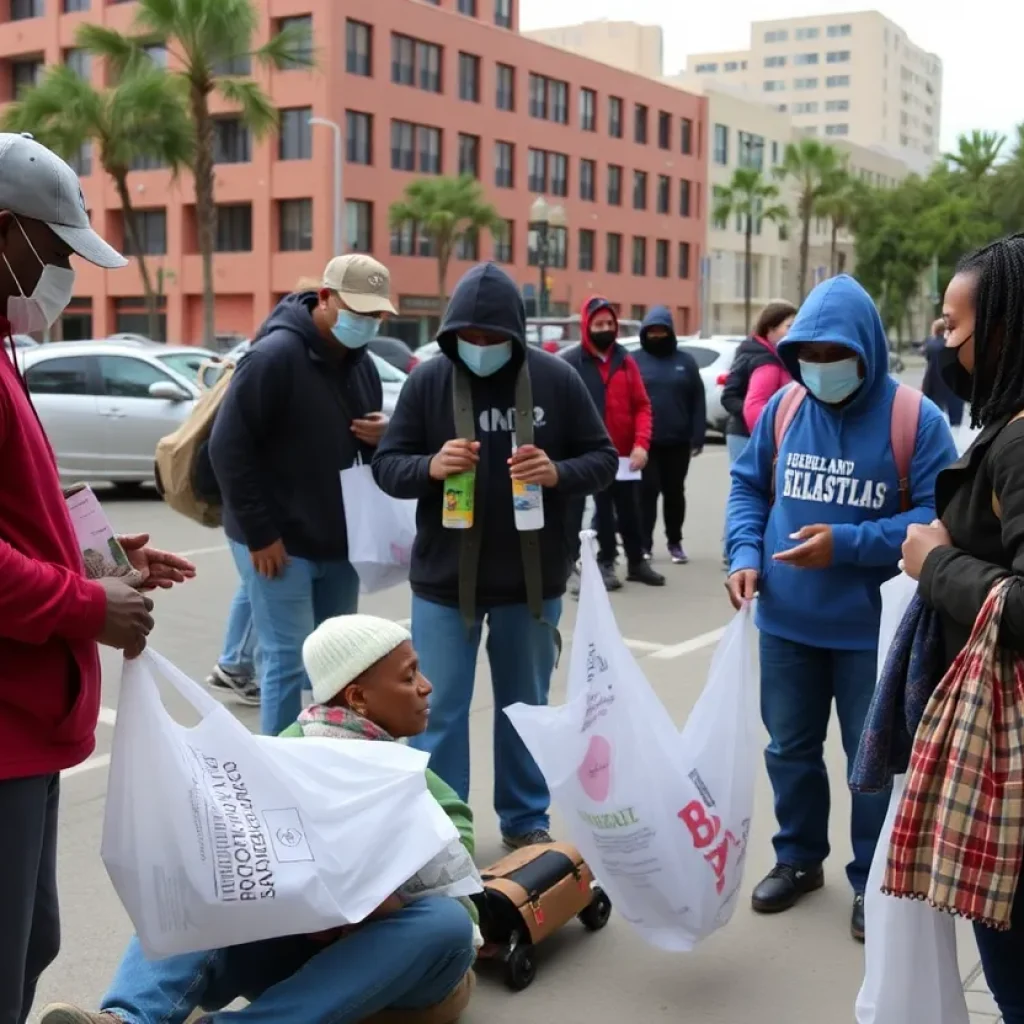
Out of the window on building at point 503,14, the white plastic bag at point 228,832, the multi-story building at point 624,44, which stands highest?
the multi-story building at point 624,44

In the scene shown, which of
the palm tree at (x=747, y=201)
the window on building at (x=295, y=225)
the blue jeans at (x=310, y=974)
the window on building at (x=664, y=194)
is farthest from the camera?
the palm tree at (x=747, y=201)

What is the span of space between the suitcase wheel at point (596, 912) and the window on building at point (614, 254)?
57894 mm

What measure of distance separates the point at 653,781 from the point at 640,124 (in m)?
62.4

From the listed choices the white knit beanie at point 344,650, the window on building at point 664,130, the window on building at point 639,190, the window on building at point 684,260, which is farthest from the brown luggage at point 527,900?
the window on building at point 684,260

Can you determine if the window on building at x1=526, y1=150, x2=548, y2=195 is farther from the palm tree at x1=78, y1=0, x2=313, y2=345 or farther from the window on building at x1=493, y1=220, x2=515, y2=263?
the palm tree at x1=78, y1=0, x2=313, y2=345

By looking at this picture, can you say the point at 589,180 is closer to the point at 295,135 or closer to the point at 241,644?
the point at 295,135

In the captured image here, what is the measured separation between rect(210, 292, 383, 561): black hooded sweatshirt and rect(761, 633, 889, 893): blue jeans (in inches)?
66.1

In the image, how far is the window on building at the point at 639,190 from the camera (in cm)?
6266

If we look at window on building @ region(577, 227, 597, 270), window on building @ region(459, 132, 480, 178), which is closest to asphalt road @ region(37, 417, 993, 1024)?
window on building @ region(459, 132, 480, 178)

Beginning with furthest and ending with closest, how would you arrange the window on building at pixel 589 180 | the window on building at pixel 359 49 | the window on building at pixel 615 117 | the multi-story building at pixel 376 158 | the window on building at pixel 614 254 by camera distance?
1. the window on building at pixel 614 254
2. the window on building at pixel 615 117
3. the window on building at pixel 589 180
4. the multi-story building at pixel 376 158
5. the window on building at pixel 359 49

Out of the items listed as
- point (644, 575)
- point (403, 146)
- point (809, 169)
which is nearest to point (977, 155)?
point (809, 169)

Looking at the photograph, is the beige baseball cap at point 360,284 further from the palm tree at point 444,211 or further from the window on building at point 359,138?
the window on building at point 359,138

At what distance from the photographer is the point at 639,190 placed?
207ft

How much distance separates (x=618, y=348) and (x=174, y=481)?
426 centimetres
